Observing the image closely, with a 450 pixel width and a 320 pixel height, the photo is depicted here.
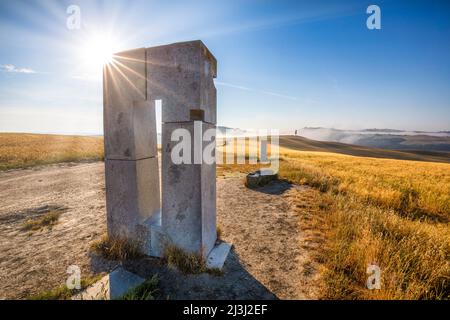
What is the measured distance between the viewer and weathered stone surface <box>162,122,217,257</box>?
11.5 feet

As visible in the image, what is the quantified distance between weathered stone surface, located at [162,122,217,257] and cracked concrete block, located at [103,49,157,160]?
2.42ft

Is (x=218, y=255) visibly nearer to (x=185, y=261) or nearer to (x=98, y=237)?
(x=185, y=261)

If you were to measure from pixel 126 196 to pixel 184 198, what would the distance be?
1.26 meters

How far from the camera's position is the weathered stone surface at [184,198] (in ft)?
11.5

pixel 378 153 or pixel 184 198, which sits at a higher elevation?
pixel 184 198

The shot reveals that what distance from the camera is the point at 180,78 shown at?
11.3 ft

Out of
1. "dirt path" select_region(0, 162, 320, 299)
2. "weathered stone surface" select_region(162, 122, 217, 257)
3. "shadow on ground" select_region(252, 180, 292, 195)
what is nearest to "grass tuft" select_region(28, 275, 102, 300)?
"dirt path" select_region(0, 162, 320, 299)

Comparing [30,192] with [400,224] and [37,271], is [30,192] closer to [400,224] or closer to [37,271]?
[37,271]

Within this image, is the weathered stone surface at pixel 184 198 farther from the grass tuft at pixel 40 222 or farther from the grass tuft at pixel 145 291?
the grass tuft at pixel 40 222

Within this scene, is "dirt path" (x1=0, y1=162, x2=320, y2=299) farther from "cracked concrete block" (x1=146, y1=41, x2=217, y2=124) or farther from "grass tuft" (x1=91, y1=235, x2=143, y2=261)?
"cracked concrete block" (x1=146, y1=41, x2=217, y2=124)

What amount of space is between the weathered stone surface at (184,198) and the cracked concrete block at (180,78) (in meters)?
0.26

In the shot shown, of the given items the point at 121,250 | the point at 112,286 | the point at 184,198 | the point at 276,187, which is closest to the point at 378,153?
the point at 276,187
